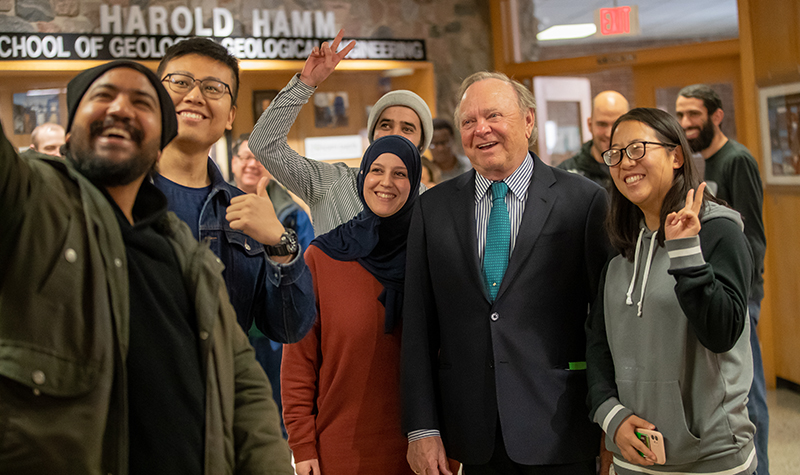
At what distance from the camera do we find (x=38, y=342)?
2.97 ft

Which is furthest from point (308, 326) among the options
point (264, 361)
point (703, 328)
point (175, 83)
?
point (703, 328)

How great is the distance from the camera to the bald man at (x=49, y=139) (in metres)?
1.07

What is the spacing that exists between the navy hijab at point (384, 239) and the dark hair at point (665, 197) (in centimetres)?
61

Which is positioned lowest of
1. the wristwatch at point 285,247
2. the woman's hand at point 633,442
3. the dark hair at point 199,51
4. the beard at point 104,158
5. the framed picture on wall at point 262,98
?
the woman's hand at point 633,442

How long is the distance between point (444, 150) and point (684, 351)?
2.96 metres

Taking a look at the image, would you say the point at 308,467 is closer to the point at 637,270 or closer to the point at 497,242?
the point at 497,242

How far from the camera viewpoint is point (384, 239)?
209cm

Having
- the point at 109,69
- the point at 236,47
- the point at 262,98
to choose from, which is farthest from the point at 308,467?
the point at 236,47

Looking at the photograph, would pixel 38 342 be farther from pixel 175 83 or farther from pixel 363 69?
pixel 363 69

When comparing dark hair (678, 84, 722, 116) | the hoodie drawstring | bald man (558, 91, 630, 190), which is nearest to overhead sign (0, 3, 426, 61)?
bald man (558, 91, 630, 190)

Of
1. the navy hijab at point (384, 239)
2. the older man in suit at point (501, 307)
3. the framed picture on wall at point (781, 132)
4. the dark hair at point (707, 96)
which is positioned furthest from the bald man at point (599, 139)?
the navy hijab at point (384, 239)

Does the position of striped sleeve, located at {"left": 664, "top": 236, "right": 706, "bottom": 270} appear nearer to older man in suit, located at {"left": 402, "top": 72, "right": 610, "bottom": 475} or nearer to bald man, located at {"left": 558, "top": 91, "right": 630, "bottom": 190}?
older man in suit, located at {"left": 402, "top": 72, "right": 610, "bottom": 475}

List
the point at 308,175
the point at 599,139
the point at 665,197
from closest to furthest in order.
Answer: the point at 665,197
the point at 308,175
the point at 599,139

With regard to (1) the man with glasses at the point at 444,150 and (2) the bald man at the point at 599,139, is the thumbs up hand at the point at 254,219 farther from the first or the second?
(1) the man with glasses at the point at 444,150
